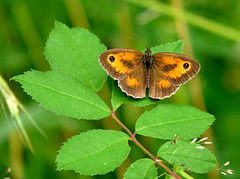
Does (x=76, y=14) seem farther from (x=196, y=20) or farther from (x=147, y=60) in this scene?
(x=147, y=60)

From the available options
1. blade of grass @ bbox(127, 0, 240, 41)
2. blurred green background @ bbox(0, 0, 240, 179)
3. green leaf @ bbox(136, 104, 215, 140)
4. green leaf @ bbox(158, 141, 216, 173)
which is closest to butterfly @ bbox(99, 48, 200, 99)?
green leaf @ bbox(136, 104, 215, 140)

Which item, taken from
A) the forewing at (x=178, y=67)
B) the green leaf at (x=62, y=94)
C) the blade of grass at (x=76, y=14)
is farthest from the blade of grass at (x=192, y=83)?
the green leaf at (x=62, y=94)

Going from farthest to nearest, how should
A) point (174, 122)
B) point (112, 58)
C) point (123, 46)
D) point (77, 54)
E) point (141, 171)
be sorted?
point (123, 46)
point (112, 58)
point (77, 54)
point (174, 122)
point (141, 171)

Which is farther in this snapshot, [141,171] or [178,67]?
[178,67]

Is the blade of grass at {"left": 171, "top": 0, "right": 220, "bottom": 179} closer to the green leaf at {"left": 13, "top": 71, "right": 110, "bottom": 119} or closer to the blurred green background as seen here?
the blurred green background

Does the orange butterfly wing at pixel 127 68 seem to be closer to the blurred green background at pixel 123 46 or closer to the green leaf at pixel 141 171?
the green leaf at pixel 141 171

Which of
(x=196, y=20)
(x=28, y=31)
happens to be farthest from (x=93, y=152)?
(x=28, y=31)
